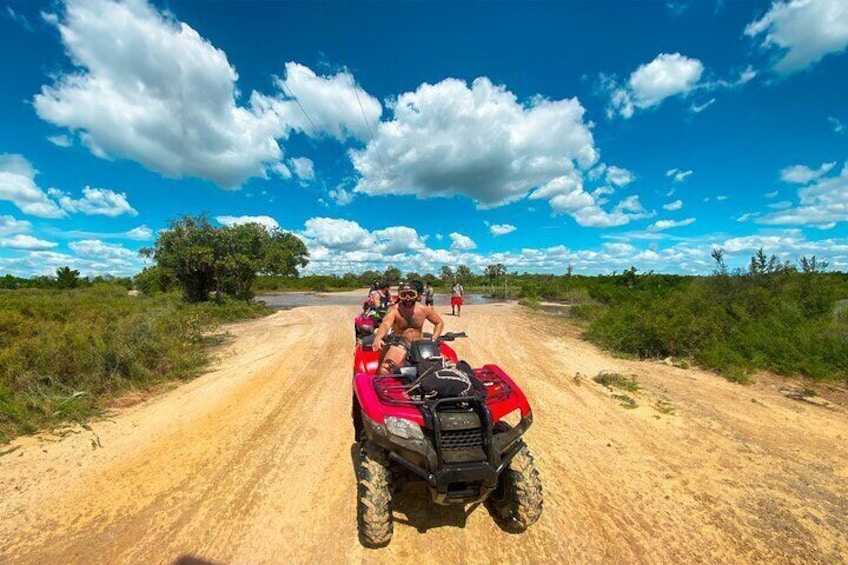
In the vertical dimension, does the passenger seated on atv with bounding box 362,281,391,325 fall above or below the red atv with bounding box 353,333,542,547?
above

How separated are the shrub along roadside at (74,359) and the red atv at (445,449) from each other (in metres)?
5.08

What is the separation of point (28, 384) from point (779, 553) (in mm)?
8902

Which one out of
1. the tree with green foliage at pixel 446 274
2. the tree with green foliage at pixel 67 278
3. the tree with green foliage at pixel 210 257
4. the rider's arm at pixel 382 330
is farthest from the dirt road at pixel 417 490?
the tree with green foliage at pixel 446 274

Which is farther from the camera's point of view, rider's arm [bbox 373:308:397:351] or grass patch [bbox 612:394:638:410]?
grass patch [bbox 612:394:638:410]

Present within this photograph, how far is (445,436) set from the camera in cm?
280

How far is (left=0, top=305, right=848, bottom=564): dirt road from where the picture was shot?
3018mm

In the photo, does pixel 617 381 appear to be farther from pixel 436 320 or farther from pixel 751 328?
→ pixel 751 328

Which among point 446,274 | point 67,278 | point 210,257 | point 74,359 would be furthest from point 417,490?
point 446,274

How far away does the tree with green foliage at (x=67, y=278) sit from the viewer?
34656mm

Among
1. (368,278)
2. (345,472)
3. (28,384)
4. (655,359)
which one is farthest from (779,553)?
(368,278)

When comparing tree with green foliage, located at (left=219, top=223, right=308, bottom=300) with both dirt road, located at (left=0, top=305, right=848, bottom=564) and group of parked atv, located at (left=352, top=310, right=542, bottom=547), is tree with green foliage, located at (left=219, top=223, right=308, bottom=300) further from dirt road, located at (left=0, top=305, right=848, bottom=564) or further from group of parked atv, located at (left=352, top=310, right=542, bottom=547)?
group of parked atv, located at (left=352, top=310, right=542, bottom=547)

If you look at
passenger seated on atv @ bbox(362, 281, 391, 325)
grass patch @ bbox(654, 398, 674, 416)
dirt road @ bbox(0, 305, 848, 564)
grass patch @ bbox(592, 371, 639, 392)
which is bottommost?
dirt road @ bbox(0, 305, 848, 564)

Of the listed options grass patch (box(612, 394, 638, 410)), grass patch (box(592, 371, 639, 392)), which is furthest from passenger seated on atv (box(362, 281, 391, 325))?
grass patch (box(612, 394, 638, 410))

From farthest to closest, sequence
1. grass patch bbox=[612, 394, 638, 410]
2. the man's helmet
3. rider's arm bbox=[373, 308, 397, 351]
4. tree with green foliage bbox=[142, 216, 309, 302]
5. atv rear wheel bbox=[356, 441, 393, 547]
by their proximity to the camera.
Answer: tree with green foliage bbox=[142, 216, 309, 302] < grass patch bbox=[612, 394, 638, 410] < the man's helmet < rider's arm bbox=[373, 308, 397, 351] < atv rear wheel bbox=[356, 441, 393, 547]
